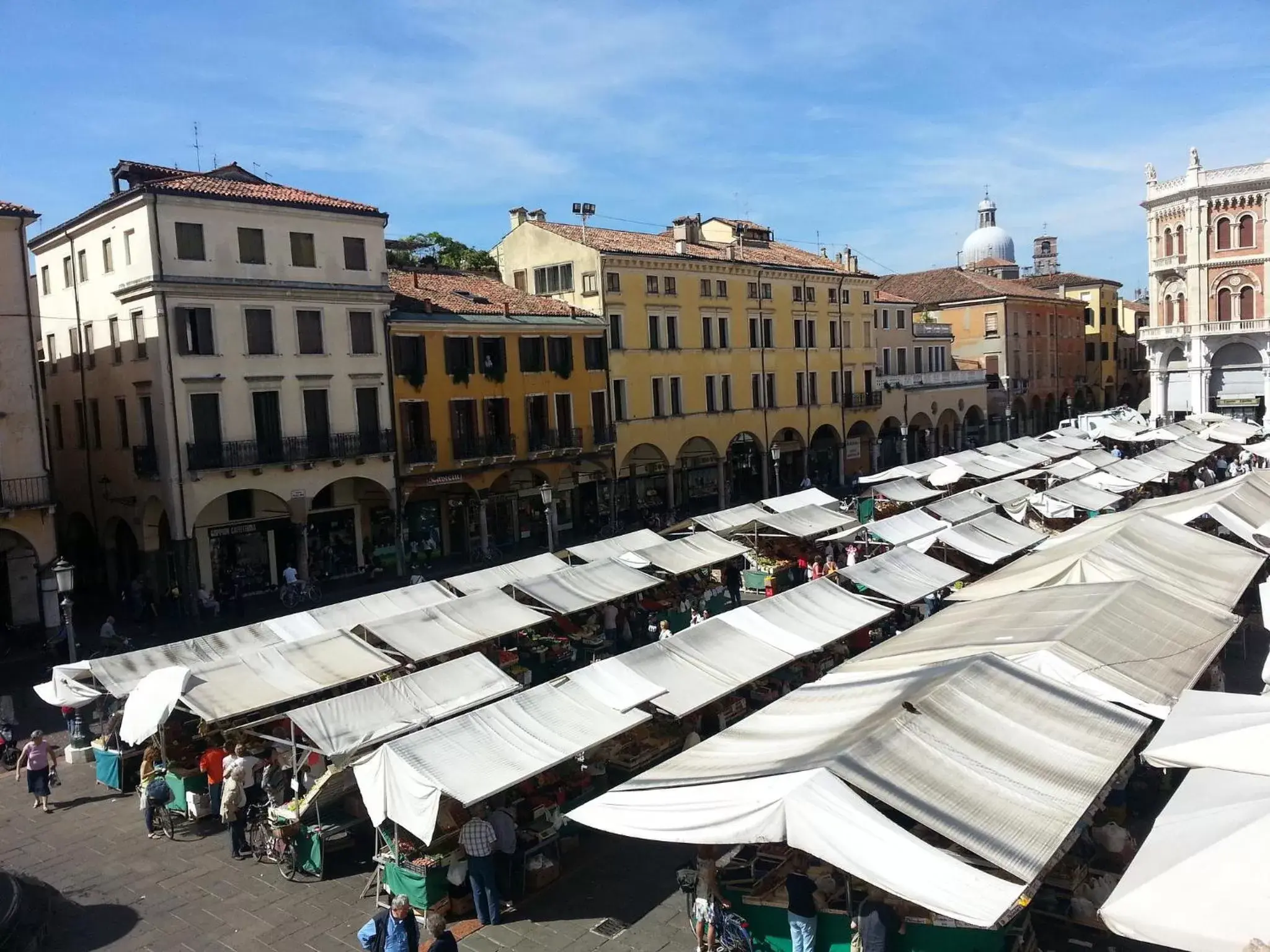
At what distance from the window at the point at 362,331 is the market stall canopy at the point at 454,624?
14.0 meters

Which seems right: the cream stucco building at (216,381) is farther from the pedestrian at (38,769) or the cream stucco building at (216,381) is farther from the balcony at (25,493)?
the pedestrian at (38,769)

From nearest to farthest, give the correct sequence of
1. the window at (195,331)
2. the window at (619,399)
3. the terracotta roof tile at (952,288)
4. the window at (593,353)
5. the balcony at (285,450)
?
1. the window at (195,331)
2. the balcony at (285,450)
3. the window at (593,353)
4. the window at (619,399)
5. the terracotta roof tile at (952,288)

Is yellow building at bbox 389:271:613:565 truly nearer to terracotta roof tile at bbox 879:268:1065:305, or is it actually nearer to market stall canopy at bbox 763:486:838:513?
market stall canopy at bbox 763:486:838:513

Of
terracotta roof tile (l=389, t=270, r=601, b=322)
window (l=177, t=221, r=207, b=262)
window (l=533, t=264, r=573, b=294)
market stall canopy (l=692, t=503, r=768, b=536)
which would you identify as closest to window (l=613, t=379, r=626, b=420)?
terracotta roof tile (l=389, t=270, r=601, b=322)

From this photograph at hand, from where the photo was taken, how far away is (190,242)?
27.8 metres

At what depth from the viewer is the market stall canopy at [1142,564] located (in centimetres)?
1723

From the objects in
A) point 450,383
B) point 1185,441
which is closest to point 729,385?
point 450,383

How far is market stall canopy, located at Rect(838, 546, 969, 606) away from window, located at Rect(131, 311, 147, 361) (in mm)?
18595

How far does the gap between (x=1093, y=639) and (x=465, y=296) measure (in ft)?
90.0

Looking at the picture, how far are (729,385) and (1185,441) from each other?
1785cm

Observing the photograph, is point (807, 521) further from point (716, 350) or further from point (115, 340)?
point (115, 340)

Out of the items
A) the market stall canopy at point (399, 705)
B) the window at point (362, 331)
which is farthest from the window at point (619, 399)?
the market stall canopy at point (399, 705)

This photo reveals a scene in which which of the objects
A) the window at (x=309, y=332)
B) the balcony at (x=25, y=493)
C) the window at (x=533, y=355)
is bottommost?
the balcony at (x=25, y=493)

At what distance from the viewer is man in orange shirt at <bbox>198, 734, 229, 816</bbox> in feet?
46.6
